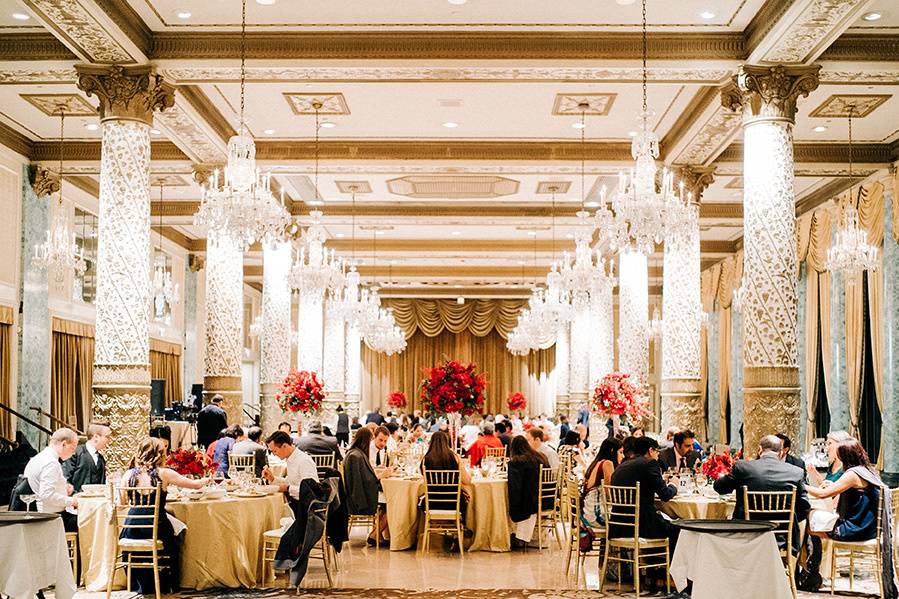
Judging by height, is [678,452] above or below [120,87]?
below

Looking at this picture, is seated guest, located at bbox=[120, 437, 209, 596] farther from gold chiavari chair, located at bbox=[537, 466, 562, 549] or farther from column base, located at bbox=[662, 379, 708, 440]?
column base, located at bbox=[662, 379, 708, 440]

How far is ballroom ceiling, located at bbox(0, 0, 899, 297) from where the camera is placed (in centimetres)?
956

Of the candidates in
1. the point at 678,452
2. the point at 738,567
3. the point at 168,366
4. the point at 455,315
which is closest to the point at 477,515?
the point at 678,452

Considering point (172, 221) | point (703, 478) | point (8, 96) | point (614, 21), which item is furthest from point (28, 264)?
point (703, 478)

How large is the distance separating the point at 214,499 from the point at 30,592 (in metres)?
2.17

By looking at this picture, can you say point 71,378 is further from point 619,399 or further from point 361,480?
point 619,399

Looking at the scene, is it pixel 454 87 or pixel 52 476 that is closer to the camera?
pixel 52 476

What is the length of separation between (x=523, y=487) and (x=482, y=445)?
9.11 ft

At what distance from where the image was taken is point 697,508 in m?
8.12

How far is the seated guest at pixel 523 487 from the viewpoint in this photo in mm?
9914

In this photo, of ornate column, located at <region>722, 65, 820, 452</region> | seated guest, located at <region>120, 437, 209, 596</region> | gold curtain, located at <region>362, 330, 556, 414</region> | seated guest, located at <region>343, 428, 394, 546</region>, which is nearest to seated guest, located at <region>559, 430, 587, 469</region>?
ornate column, located at <region>722, 65, 820, 452</region>

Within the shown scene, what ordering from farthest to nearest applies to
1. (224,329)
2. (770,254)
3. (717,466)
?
(224,329)
(770,254)
(717,466)

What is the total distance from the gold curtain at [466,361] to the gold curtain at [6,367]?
71.1ft

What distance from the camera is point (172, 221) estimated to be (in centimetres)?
2131
